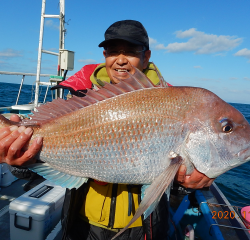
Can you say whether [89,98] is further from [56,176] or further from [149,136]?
[56,176]

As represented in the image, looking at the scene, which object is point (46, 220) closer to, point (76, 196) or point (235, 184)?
point (76, 196)

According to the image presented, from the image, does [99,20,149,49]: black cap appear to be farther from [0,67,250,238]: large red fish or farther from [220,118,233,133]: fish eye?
[220,118,233,133]: fish eye

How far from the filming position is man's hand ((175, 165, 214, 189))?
1.75 metres

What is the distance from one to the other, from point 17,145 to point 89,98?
0.82m

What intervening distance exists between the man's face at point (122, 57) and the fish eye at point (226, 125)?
1250 millimetres

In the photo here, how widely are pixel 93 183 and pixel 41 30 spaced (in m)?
7.28

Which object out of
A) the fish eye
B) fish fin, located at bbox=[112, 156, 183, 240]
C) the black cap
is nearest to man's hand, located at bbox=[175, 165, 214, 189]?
fish fin, located at bbox=[112, 156, 183, 240]

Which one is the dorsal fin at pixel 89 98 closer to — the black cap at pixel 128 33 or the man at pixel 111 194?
the man at pixel 111 194

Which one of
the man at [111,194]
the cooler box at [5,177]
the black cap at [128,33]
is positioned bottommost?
the cooler box at [5,177]

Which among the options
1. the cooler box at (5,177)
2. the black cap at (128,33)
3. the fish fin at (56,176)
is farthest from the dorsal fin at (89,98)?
the cooler box at (5,177)

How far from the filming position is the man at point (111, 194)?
1.88 meters

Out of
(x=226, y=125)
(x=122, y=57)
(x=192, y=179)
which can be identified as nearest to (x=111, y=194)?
(x=192, y=179)

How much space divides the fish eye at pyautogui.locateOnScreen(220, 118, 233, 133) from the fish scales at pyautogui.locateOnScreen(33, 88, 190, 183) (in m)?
0.40

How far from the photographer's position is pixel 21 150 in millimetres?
1897
